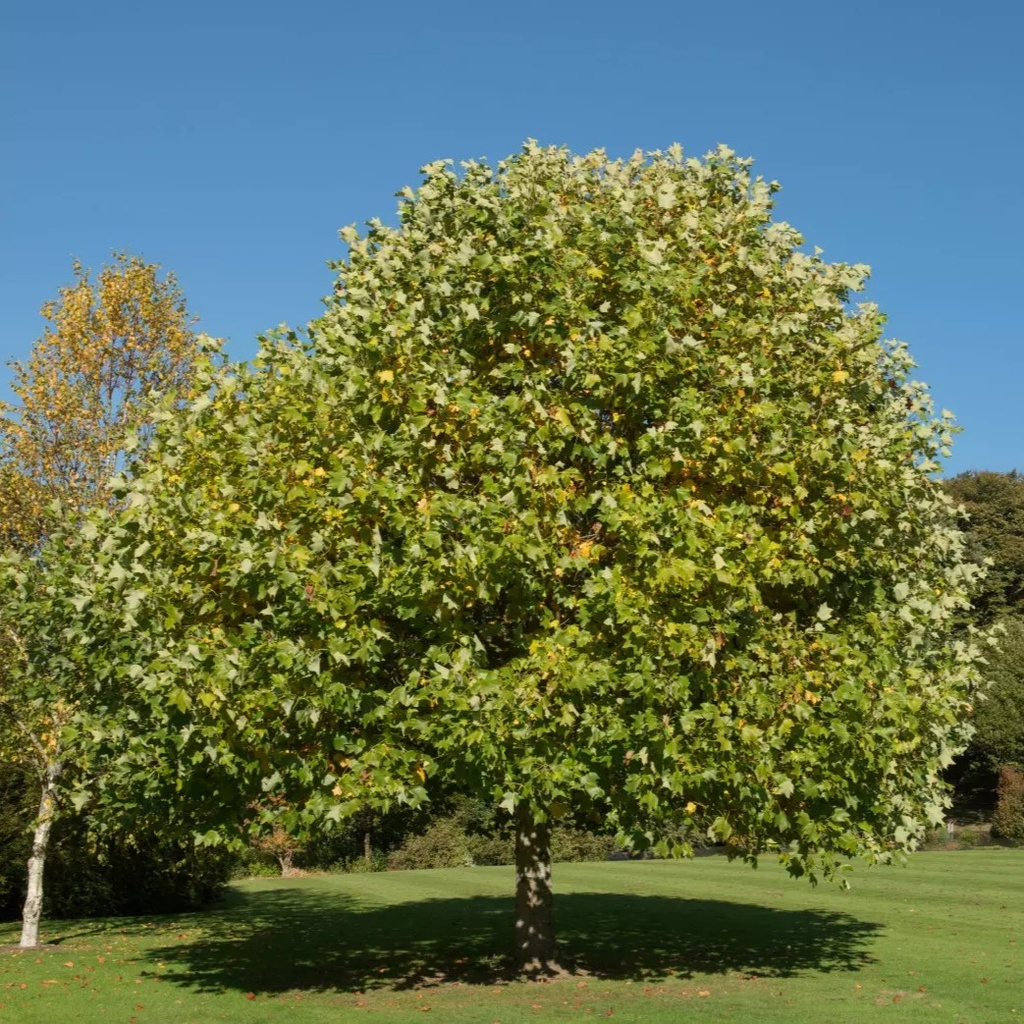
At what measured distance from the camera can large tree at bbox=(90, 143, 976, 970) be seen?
49.5ft

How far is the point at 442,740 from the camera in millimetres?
14867

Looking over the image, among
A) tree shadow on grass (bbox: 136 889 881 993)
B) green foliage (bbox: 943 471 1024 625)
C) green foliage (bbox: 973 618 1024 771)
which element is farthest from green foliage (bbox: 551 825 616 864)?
green foliage (bbox: 943 471 1024 625)

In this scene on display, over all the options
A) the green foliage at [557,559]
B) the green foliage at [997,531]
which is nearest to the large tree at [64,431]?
the green foliage at [557,559]

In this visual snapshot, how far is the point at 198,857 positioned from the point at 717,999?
1919cm

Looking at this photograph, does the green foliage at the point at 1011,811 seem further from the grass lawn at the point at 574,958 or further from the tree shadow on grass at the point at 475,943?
the tree shadow on grass at the point at 475,943

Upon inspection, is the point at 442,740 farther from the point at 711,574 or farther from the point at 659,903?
the point at 659,903

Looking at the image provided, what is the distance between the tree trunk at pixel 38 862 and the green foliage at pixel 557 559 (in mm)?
8445

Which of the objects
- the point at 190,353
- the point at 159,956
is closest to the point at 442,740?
the point at 159,956

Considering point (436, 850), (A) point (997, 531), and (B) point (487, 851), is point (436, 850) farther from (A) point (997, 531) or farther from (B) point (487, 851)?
(A) point (997, 531)

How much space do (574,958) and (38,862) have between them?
13036 mm

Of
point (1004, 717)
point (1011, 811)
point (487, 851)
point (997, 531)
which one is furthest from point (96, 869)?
point (997, 531)

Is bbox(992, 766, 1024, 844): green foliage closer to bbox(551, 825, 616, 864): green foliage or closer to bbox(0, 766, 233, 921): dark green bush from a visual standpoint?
bbox(551, 825, 616, 864): green foliage

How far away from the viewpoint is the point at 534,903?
20.1m

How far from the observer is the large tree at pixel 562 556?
15.1m
